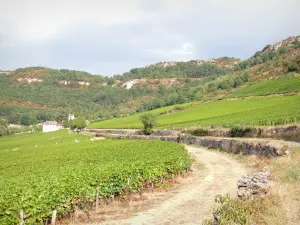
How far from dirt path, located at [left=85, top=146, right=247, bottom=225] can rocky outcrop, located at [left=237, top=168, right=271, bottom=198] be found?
2.31 meters

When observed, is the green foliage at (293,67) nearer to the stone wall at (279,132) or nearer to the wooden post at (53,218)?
the stone wall at (279,132)

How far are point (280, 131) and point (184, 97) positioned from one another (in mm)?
119414

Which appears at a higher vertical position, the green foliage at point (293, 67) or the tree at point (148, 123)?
the green foliage at point (293, 67)

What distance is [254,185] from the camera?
54.7ft

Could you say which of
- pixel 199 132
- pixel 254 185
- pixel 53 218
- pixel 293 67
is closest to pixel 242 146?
pixel 199 132

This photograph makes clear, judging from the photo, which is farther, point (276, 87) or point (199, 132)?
point (276, 87)

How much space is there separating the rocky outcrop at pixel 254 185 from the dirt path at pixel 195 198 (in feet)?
7.56

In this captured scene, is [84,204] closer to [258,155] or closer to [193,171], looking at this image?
[193,171]

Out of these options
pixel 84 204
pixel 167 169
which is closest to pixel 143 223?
pixel 84 204

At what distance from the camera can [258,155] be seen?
33.7 metres

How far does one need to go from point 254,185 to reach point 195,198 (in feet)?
17.3

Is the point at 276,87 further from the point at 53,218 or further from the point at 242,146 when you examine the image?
the point at 53,218

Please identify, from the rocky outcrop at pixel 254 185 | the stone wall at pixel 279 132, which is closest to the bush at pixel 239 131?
the stone wall at pixel 279 132

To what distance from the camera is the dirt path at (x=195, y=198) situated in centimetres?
1686
